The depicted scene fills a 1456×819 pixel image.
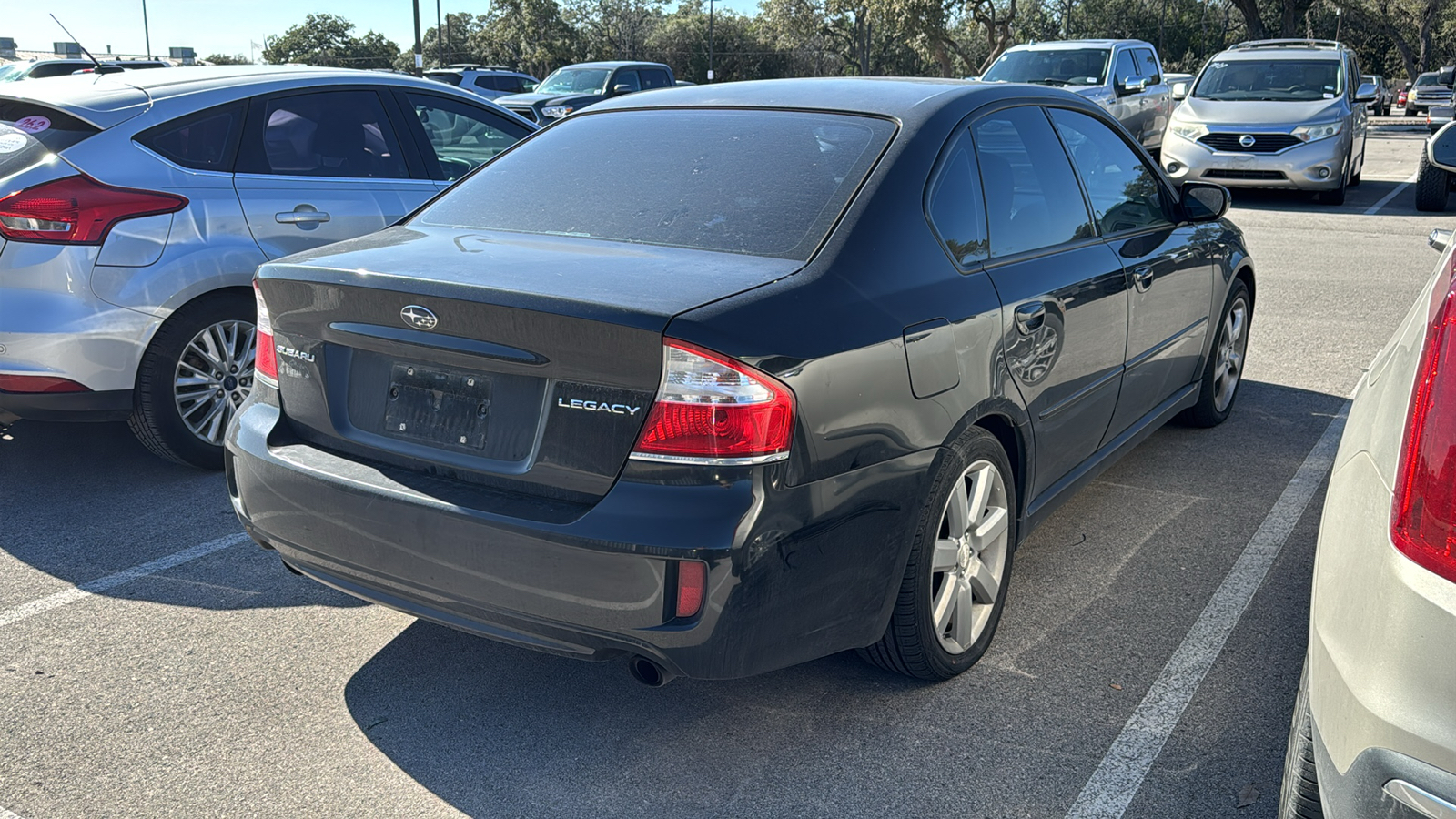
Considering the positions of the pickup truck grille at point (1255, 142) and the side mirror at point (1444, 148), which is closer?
the side mirror at point (1444, 148)

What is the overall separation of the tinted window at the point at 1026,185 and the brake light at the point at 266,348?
1983mm

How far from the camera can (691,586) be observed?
7.99 ft

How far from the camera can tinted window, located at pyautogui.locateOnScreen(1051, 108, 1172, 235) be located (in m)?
4.08

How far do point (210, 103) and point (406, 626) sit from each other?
272 centimetres

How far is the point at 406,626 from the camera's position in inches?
140

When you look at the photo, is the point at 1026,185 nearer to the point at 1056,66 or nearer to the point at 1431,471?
the point at 1431,471

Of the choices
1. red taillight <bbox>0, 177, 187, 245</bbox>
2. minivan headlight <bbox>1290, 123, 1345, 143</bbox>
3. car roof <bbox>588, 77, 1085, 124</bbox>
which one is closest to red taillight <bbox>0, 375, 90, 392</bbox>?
red taillight <bbox>0, 177, 187, 245</bbox>

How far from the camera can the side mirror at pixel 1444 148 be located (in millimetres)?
4070

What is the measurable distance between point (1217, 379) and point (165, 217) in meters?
4.55

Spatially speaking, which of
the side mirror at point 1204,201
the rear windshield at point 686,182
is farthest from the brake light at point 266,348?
the side mirror at point 1204,201

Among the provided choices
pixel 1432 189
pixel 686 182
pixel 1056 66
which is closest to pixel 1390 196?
pixel 1432 189

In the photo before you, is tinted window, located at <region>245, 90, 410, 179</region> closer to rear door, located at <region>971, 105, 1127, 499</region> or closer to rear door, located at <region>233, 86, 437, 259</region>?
rear door, located at <region>233, 86, 437, 259</region>

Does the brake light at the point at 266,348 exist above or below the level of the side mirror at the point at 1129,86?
below

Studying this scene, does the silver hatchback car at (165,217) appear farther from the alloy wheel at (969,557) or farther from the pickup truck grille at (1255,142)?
the pickup truck grille at (1255,142)
